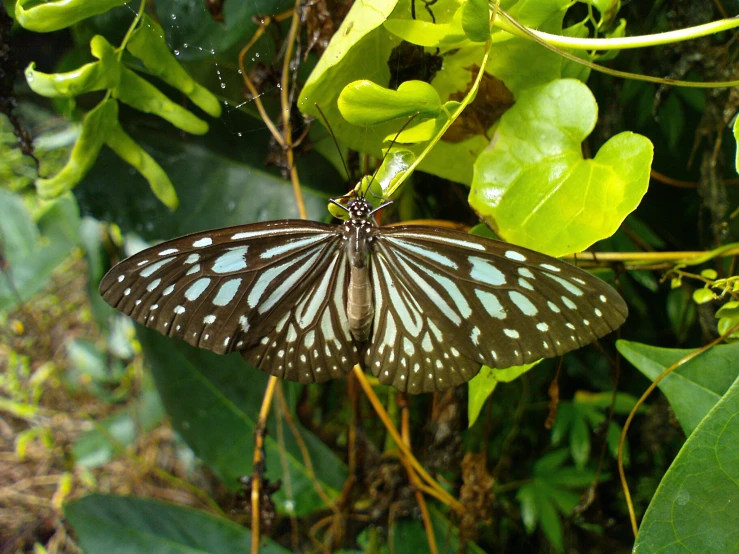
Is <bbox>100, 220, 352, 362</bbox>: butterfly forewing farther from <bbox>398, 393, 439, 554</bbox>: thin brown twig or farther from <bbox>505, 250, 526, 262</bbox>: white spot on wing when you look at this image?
<bbox>398, 393, 439, 554</bbox>: thin brown twig

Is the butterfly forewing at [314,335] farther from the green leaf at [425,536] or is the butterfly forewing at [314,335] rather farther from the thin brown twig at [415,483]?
the green leaf at [425,536]

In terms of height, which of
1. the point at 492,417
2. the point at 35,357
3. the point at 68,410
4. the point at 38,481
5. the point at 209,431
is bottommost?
the point at 38,481

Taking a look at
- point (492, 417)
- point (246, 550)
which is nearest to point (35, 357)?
point (246, 550)

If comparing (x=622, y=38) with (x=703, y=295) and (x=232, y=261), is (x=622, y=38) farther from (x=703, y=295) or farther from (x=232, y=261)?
(x=232, y=261)

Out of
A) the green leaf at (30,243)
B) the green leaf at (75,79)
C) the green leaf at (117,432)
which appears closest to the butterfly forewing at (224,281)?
the green leaf at (75,79)

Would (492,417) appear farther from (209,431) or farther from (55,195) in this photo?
(55,195)
